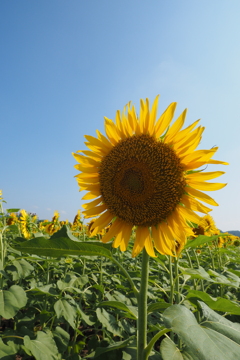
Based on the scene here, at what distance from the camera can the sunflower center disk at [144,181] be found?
171 centimetres

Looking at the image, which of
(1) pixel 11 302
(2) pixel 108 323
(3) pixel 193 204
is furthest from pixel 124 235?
(2) pixel 108 323

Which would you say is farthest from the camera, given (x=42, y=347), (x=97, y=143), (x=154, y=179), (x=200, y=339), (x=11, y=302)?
(x=42, y=347)

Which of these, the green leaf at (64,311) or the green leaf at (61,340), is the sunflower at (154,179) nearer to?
the green leaf at (64,311)

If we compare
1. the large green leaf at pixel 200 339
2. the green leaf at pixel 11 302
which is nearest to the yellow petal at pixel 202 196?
the large green leaf at pixel 200 339

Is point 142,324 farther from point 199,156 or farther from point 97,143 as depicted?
point 97,143

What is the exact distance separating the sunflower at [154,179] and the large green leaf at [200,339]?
524mm

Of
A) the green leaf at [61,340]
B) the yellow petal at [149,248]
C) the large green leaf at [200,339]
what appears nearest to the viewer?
the large green leaf at [200,339]

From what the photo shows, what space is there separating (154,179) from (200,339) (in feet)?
3.20

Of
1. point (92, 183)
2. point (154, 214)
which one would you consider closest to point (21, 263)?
point (92, 183)

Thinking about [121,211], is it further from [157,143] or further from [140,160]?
[157,143]

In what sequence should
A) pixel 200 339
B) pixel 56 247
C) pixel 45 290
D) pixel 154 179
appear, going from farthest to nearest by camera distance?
pixel 45 290, pixel 154 179, pixel 56 247, pixel 200 339

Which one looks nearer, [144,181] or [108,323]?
[144,181]

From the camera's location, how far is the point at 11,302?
219 centimetres

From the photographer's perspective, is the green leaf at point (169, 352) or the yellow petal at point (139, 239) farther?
the yellow petal at point (139, 239)
